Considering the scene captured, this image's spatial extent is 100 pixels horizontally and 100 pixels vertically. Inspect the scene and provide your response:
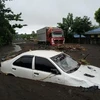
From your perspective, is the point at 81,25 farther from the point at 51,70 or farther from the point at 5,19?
the point at 51,70

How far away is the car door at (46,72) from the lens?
27.6 ft

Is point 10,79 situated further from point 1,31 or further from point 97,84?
point 1,31

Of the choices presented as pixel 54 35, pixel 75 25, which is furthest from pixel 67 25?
pixel 54 35

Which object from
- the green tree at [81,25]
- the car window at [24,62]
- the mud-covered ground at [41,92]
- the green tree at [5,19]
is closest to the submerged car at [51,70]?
the car window at [24,62]

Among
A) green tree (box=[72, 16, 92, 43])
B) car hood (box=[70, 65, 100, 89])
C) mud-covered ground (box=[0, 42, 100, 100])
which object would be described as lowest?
mud-covered ground (box=[0, 42, 100, 100])

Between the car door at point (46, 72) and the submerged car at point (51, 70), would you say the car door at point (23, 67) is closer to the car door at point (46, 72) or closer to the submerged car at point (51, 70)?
the submerged car at point (51, 70)

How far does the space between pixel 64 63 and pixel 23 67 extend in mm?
1551

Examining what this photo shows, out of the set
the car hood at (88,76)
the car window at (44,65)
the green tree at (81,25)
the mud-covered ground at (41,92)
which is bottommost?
the mud-covered ground at (41,92)

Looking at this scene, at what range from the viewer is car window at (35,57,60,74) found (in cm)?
862

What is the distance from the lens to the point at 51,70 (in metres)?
8.62

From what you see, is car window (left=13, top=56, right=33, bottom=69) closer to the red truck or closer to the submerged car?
the submerged car

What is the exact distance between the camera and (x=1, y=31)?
4388 centimetres

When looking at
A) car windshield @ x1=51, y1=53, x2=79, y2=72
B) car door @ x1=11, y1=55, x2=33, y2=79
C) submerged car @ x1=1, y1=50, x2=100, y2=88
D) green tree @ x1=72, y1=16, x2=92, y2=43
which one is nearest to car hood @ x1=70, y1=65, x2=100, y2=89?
submerged car @ x1=1, y1=50, x2=100, y2=88

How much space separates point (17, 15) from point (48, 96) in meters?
45.6
